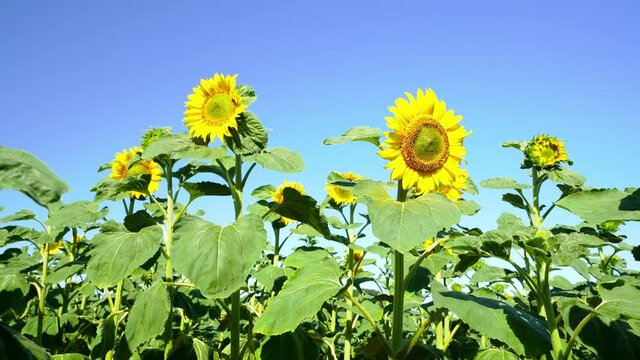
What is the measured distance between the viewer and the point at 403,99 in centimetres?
273

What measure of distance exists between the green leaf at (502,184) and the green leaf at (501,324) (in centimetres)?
126

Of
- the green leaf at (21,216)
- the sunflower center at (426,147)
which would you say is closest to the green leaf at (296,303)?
the sunflower center at (426,147)

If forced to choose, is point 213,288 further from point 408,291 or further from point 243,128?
point 408,291

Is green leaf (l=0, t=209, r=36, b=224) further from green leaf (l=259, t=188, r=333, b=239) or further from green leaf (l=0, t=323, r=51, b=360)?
green leaf (l=0, t=323, r=51, b=360)

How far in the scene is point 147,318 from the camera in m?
2.60

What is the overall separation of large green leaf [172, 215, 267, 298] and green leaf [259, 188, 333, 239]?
42 centimetres

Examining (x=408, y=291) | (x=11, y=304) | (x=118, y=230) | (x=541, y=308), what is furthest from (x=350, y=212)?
(x=11, y=304)

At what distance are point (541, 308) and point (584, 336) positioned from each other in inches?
32.7

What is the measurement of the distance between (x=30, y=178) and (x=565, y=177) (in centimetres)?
346

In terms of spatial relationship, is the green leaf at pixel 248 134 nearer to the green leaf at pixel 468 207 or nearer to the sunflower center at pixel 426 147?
the sunflower center at pixel 426 147

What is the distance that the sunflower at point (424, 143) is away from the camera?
2672 mm

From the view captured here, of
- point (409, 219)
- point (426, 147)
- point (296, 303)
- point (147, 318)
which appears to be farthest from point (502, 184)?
point (147, 318)

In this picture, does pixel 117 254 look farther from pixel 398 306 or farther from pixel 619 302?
pixel 619 302

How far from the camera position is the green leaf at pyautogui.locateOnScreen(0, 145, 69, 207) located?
34.2 inches
